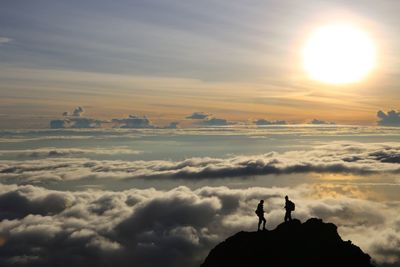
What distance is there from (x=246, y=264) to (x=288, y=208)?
7.77 m

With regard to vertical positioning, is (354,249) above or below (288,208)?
below

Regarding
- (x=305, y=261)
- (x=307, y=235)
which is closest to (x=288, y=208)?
(x=307, y=235)

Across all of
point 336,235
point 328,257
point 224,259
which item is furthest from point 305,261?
point 224,259

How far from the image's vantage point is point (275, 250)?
41.8m

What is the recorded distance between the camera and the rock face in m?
40.9

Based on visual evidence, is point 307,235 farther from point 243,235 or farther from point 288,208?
point 243,235

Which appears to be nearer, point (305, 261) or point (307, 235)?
point (305, 261)

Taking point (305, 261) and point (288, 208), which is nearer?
point (305, 261)

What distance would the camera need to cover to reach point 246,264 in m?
41.9

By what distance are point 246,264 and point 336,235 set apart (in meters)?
10.3

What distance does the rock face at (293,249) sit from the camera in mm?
40938

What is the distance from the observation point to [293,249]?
4166 cm

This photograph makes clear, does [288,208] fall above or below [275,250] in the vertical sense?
above

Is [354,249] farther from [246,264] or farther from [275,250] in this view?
[246,264]
